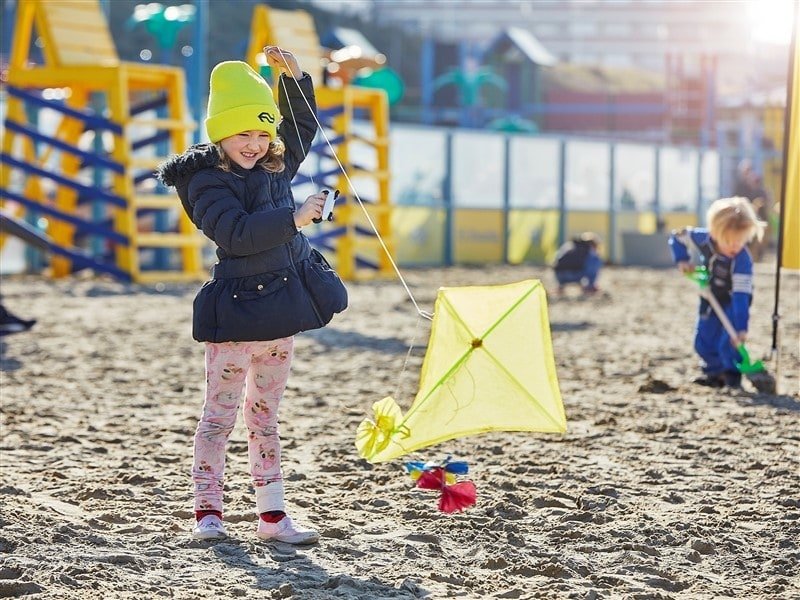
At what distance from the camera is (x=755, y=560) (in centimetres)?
394

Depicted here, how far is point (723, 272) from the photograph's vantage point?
795 centimetres

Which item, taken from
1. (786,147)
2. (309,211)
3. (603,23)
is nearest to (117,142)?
(786,147)

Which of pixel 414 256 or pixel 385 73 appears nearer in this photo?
pixel 414 256

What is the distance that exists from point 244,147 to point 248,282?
1.32 feet

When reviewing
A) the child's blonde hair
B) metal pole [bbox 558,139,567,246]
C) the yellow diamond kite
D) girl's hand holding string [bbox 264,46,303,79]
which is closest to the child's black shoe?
the child's blonde hair

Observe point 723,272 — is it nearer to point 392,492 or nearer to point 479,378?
point 392,492

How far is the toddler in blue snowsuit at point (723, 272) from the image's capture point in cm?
768

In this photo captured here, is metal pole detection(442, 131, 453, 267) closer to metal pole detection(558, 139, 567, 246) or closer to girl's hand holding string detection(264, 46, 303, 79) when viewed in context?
metal pole detection(558, 139, 567, 246)

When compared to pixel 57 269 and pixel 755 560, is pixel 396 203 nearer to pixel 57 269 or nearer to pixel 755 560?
pixel 57 269

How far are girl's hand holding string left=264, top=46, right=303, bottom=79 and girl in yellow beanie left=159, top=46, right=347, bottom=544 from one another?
0.78 feet

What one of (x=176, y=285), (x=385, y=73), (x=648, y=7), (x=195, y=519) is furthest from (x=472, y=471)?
(x=648, y=7)

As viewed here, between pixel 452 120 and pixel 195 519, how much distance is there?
1557 inches

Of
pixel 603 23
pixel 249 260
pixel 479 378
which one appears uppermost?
pixel 603 23

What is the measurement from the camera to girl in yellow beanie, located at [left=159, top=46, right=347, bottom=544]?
4.02 meters
